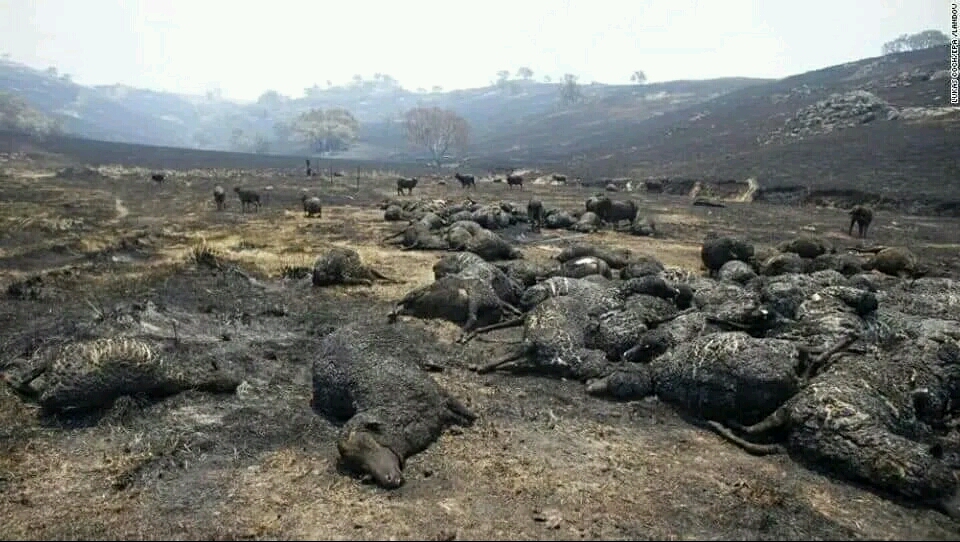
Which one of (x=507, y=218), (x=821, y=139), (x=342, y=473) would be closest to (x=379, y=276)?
(x=342, y=473)

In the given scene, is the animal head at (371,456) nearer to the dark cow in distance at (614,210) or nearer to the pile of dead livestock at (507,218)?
the pile of dead livestock at (507,218)

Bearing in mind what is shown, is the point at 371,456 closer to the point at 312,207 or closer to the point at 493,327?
the point at 493,327

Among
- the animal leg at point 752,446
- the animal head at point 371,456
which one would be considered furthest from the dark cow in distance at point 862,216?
the animal head at point 371,456

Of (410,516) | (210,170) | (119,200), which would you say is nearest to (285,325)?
(410,516)

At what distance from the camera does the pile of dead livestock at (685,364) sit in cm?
841

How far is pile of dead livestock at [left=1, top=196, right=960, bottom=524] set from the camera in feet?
27.6

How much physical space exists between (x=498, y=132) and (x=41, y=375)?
165813 mm

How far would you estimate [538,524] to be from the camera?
7004mm

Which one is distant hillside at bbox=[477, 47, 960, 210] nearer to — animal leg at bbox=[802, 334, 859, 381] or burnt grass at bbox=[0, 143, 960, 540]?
animal leg at bbox=[802, 334, 859, 381]

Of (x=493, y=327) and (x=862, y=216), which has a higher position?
(x=862, y=216)

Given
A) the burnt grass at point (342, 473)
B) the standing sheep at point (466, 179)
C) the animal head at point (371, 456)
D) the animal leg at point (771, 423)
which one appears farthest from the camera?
the standing sheep at point (466, 179)

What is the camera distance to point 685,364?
34.6ft

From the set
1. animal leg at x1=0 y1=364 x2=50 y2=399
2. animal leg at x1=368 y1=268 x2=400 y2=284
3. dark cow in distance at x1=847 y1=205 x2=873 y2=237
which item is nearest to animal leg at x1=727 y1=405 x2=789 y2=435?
animal leg at x1=0 y1=364 x2=50 y2=399

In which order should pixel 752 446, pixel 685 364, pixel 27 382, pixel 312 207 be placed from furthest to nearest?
pixel 312 207, pixel 685 364, pixel 27 382, pixel 752 446
